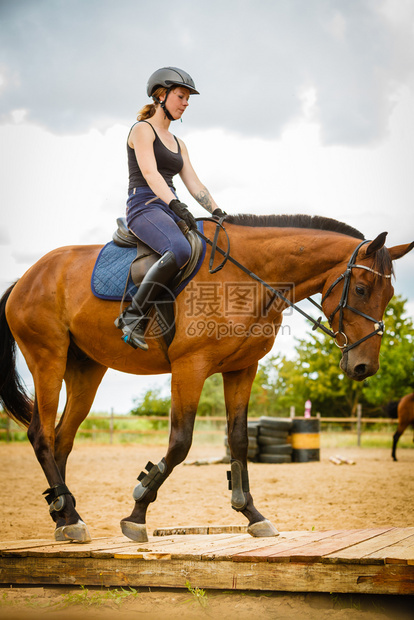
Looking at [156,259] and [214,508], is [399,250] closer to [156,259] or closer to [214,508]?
[156,259]

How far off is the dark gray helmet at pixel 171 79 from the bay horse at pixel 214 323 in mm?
1107

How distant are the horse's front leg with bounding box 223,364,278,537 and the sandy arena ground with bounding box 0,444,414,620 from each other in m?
0.99

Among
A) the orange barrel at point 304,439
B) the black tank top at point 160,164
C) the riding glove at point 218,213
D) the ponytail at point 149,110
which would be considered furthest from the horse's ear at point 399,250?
the orange barrel at point 304,439

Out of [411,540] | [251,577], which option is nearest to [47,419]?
[251,577]

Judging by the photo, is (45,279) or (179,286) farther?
(45,279)

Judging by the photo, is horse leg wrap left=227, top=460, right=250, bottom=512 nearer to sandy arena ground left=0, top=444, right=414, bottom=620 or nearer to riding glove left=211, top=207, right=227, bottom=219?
sandy arena ground left=0, top=444, right=414, bottom=620

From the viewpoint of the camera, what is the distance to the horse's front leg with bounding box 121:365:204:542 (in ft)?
12.9

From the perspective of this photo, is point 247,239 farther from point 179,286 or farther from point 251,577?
point 251,577

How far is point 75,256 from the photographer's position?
15.8 feet

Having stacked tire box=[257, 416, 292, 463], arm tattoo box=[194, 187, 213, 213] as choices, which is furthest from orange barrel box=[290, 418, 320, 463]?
arm tattoo box=[194, 187, 213, 213]

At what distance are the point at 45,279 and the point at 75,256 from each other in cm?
32

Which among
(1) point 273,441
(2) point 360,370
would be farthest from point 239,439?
(1) point 273,441

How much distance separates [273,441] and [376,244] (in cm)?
1176

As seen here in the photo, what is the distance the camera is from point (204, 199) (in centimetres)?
477
